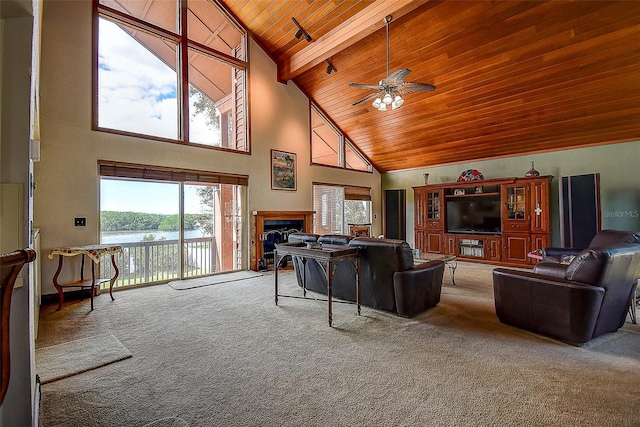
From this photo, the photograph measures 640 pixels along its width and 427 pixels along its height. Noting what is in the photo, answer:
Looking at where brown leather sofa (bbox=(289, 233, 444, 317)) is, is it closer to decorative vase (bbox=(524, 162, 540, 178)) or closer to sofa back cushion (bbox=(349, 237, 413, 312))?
sofa back cushion (bbox=(349, 237, 413, 312))

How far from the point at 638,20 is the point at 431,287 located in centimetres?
437

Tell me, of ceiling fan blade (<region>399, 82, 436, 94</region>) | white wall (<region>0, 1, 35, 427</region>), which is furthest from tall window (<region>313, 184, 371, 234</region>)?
white wall (<region>0, 1, 35, 427</region>)

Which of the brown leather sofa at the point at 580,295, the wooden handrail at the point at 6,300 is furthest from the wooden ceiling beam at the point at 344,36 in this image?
the wooden handrail at the point at 6,300

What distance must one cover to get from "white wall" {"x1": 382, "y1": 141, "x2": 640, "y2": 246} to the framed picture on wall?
4.75 m

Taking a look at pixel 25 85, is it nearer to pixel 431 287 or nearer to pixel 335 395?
pixel 335 395

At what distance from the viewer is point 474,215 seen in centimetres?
725

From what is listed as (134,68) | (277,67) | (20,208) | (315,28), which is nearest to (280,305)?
(20,208)

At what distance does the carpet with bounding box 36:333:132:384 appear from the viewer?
7.45 feet

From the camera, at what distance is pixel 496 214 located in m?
6.93

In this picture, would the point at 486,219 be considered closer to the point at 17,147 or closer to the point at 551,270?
the point at 551,270

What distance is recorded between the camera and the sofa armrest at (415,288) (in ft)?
10.7

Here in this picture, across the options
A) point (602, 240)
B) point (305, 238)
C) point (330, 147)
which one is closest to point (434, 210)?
point (330, 147)

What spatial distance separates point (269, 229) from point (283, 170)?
1445mm

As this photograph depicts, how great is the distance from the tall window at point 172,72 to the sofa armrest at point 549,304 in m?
5.32
